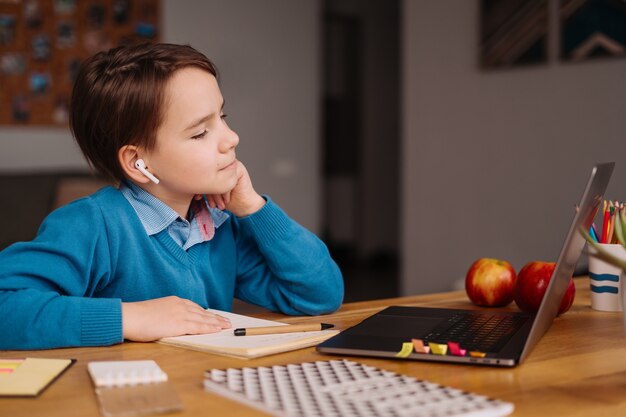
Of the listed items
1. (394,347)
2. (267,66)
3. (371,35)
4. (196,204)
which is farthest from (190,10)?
(394,347)

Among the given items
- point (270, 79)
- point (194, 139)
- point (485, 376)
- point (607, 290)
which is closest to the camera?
point (485, 376)

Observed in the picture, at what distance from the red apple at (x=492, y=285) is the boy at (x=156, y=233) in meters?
0.24

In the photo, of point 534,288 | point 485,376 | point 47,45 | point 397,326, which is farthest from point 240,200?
point 47,45

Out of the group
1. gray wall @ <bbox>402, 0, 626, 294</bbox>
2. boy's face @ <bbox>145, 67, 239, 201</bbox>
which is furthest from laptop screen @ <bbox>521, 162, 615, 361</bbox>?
gray wall @ <bbox>402, 0, 626, 294</bbox>

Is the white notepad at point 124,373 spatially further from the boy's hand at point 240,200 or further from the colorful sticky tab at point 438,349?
the boy's hand at point 240,200

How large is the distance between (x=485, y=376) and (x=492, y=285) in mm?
517

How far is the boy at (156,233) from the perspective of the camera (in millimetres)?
1104

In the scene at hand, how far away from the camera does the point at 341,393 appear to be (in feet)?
2.58

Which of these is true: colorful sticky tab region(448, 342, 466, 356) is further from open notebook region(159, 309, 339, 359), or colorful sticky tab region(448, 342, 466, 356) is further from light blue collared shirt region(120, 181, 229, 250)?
light blue collared shirt region(120, 181, 229, 250)

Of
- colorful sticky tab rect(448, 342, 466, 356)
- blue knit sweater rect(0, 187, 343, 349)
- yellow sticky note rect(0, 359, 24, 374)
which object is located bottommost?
yellow sticky note rect(0, 359, 24, 374)

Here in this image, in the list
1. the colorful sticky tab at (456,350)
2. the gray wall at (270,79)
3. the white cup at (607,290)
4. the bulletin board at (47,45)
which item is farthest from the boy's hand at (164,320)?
the gray wall at (270,79)

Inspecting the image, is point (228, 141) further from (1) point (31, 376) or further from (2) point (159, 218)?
(1) point (31, 376)

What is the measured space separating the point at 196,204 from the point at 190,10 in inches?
164

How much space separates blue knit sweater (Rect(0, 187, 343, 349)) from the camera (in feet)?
3.51
